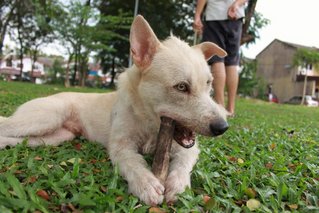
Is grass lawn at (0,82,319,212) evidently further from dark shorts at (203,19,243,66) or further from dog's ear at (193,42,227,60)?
dark shorts at (203,19,243,66)

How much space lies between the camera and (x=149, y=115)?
326cm

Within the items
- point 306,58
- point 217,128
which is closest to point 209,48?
point 217,128

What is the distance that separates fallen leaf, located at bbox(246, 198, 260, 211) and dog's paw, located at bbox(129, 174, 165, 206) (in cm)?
54

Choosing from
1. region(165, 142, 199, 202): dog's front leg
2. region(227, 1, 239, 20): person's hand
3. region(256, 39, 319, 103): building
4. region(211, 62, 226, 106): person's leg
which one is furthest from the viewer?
region(256, 39, 319, 103): building

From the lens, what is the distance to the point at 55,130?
408cm

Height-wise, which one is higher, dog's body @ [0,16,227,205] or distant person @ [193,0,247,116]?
distant person @ [193,0,247,116]

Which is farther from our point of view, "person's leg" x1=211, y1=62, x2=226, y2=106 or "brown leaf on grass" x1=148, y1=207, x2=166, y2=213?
"person's leg" x1=211, y1=62, x2=226, y2=106

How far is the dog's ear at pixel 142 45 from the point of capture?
3.26m

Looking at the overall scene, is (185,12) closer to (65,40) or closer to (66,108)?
(65,40)

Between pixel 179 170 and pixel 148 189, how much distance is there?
40cm

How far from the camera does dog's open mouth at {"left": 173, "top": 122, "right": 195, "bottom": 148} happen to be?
→ 2976 millimetres

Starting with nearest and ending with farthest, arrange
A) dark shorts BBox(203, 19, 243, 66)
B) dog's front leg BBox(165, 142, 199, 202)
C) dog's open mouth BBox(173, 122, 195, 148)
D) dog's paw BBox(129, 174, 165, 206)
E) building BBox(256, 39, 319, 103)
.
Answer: dog's paw BBox(129, 174, 165, 206) < dog's front leg BBox(165, 142, 199, 202) < dog's open mouth BBox(173, 122, 195, 148) < dark shorts BBox(203, 19, 243, 66) < building BBox(256, 39, 319, 103)

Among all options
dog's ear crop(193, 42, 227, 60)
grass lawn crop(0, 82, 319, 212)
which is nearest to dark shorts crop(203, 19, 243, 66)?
dog's ear crop(193, 42, 227, 60)

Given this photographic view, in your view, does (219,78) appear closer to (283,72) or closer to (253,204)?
(253,204)
